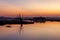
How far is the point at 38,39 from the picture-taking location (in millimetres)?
13727

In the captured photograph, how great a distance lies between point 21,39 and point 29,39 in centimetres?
72

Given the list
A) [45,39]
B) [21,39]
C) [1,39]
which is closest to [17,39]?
[21,39]

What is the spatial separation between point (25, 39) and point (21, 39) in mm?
369

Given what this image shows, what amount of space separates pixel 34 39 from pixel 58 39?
2098 mm

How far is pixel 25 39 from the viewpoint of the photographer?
45.8ft

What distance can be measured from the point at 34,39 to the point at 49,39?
1.31 m

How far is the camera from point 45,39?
44.6 ft

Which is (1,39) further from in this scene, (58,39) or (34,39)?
(58,39)

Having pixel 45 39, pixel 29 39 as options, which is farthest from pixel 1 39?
pixel 45 39

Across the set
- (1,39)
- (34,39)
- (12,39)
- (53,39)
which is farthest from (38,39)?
(1,39)

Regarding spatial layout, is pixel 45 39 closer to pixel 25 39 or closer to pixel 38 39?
pixel 38 39

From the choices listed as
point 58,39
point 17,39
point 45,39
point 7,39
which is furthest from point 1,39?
point 58,39

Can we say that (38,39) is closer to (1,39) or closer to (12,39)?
(12,39)

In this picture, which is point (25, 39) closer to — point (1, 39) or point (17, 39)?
point (17, 39)
